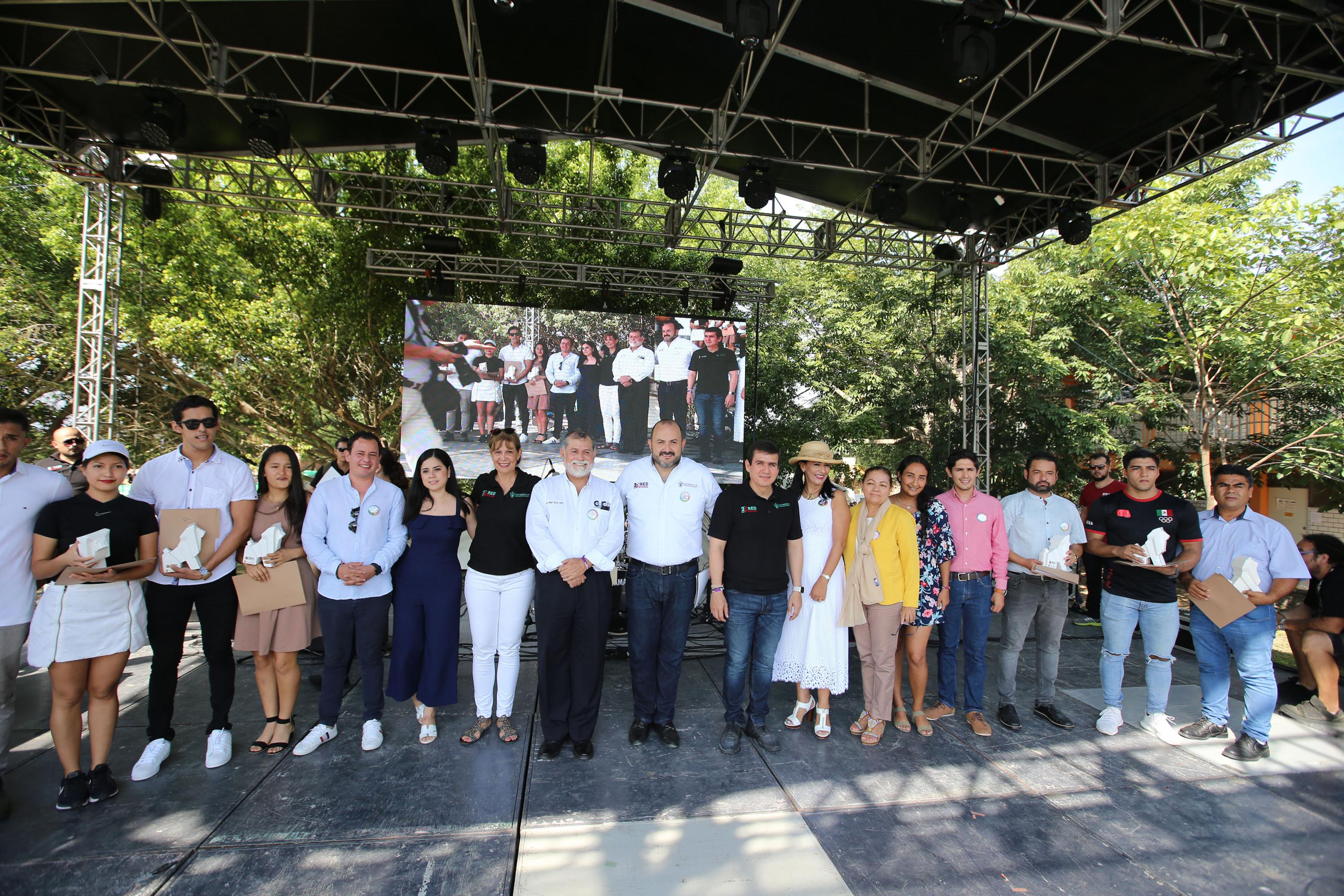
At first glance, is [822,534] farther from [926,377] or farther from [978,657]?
[926,377]

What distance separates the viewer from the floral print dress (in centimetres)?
405

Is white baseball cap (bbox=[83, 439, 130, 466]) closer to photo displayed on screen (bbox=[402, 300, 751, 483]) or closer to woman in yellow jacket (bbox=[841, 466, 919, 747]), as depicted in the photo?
woman in yellow jacket (bbox=[841, 466, 919, 747])

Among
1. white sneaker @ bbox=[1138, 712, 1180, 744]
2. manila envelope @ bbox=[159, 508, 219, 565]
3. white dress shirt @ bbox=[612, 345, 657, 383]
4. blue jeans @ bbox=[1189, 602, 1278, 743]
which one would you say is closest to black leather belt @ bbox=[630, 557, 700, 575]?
manila envelope @ bbox=[159, 508, 219, 565]

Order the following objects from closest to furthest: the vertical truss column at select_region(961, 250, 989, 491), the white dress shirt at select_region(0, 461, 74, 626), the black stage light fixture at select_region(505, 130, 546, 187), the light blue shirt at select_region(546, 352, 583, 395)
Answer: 1. the white dress shirt at select_region(0, 461, 74, 626)
2. the black stage light fixture at select_region(505, 130, 546, 187)
3. the vertical truss column at select_region(961, 250, 989, 491)
4. the light blue shirt at select_region(546, 352, 583, 395)

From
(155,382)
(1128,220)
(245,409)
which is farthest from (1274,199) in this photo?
(155,382)

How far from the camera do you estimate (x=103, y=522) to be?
3.09m

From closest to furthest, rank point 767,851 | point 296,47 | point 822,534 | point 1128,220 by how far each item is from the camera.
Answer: point 767,851
point 822,534
point 296,47
point 1128,220

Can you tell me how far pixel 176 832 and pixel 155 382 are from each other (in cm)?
Result: 1424

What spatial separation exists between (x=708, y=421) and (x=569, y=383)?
228 cm

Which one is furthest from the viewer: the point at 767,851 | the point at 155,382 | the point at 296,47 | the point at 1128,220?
the point at 155,382

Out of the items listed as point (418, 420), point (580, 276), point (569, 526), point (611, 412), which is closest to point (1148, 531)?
point (569, 526)

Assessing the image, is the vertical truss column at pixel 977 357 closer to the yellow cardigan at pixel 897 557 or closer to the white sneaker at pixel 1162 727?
the white sneaker at pixel 1162 727

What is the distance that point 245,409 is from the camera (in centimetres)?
1427

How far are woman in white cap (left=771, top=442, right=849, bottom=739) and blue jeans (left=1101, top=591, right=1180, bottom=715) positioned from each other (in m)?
1.70
